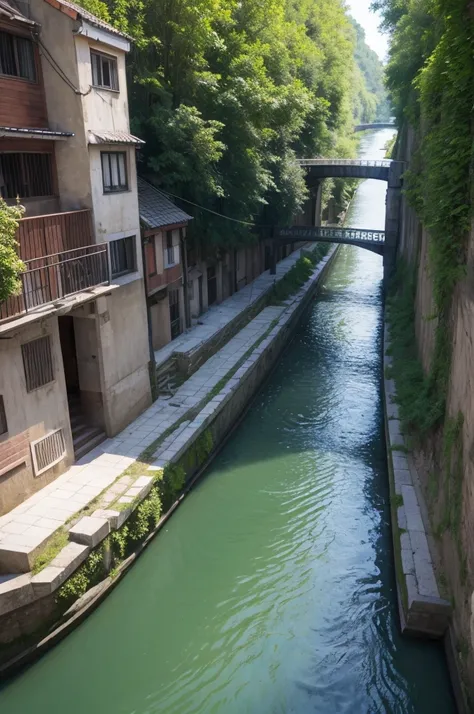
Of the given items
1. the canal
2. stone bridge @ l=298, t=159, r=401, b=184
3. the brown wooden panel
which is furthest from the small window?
stone bridge @ l=298, t=159, r=401, b=184

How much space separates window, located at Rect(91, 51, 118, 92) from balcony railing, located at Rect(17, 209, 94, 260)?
3.13 metres

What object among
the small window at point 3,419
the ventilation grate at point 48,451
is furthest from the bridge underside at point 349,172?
the small window at point 3,419

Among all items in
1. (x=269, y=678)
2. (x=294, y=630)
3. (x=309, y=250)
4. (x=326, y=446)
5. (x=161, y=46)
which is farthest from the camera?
(x=309, y=250)

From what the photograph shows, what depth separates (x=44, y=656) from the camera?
9.96 meters

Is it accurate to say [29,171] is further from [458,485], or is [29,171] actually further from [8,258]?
[458,485]

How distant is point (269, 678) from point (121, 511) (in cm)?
414

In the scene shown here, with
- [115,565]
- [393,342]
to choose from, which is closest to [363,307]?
[393,342]

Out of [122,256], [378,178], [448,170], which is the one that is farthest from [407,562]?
[378,178]

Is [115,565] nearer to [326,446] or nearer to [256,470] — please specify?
[256,470]

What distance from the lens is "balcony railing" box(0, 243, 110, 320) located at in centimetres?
1074

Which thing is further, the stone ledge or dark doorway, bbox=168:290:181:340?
dark doorway, bbox=168:290:181:340

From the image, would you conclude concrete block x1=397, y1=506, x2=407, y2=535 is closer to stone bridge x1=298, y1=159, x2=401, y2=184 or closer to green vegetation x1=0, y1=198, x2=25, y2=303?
green vegetation x1=0, y1=198, x2=25, y2=303

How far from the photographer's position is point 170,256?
1906 centimetres

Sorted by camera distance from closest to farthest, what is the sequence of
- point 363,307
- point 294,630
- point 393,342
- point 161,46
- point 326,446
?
point 294,630 < point 326,446 < point 161,46 < point 393,342 < point 363,307
